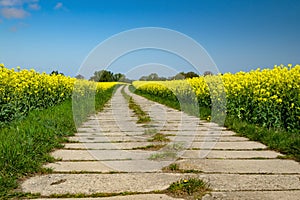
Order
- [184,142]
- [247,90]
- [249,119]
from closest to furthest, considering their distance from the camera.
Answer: [184,142], [249,119], [247,90]

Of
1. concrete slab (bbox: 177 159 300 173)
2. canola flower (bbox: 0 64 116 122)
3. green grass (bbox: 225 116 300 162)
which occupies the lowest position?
concrete slab (bbox: 177 159 300 173)

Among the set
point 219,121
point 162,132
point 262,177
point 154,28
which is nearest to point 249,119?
point 219,121

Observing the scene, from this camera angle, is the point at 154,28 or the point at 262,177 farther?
the point at 154,28

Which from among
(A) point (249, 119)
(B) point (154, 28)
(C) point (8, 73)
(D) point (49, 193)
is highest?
(B) point (154, 28)

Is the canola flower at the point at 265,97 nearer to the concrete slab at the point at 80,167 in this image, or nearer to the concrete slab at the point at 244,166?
the concrete slab at the point at 244,166

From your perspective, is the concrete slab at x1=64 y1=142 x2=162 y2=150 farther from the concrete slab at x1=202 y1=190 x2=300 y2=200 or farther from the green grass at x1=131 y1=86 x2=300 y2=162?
the concrete slab at x1=202 y1=190 x2=300 y2=200

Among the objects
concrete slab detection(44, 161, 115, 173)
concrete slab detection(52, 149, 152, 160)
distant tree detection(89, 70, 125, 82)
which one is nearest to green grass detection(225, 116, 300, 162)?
concrete slab detection(52, 149, 152, 160)

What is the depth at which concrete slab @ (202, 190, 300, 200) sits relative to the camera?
9.04ft

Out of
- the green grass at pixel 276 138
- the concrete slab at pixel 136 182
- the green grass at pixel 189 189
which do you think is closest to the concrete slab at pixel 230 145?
the green grass at pixel 276 138

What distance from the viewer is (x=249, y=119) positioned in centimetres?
766

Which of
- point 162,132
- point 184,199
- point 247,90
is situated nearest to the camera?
point 184,199

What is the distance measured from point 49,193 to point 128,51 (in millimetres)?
2489

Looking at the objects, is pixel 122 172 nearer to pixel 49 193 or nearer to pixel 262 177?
pixel 49 193

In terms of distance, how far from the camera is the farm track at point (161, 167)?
2943 mm
